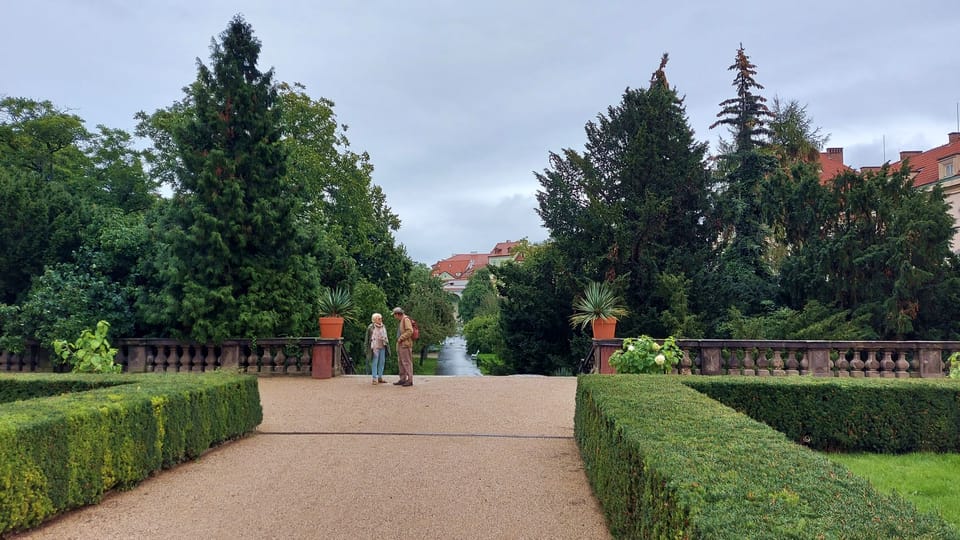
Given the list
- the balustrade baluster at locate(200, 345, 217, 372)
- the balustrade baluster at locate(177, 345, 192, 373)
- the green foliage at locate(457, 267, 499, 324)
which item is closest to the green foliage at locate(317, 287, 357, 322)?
the balustrade baluster at locate(200, 345, 217, 372)

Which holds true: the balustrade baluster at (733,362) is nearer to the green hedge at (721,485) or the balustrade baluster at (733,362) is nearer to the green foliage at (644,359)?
the green foliage at (644,359)

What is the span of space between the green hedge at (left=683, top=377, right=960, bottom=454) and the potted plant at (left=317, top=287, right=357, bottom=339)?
8.97 meters

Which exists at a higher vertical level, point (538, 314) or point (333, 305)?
point (333, 305)

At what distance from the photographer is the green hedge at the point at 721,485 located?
2.24 metres

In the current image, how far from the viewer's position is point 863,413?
→ 23.5 feet

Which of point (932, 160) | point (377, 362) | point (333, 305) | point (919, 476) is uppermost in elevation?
point (932, 160)

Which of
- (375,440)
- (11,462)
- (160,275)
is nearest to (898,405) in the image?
(375,440)

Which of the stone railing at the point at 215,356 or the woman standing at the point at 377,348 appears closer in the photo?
the woman standing at the point at 377,348

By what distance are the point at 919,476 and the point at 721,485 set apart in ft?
14.6

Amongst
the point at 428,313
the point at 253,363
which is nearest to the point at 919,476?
the point at 253,363

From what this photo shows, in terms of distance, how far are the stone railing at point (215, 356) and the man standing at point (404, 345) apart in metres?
2.01

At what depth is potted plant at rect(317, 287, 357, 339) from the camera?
1381 cm

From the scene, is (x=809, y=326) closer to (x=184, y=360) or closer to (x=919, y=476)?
(x=919, y=476)

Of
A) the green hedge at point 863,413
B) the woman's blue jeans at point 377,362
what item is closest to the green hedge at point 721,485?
the green hedge at point 863,413
